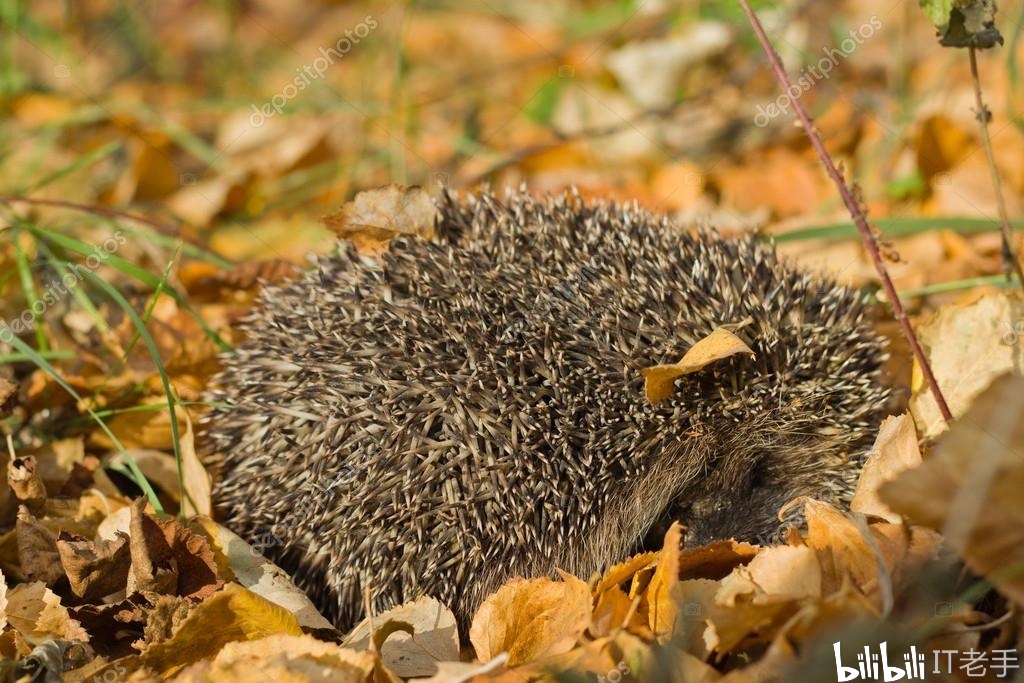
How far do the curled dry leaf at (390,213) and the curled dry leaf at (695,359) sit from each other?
39.2 inches

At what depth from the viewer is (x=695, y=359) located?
126 inches

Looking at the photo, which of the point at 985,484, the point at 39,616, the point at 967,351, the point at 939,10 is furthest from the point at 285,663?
the point at 939,10

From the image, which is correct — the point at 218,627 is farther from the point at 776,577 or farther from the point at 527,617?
the point at 776,577

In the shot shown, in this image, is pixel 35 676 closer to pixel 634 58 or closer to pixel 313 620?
pixel 313 620

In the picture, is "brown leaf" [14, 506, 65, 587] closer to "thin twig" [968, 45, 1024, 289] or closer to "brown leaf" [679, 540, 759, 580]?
"brown leaf" [679, 540, 759, 580]

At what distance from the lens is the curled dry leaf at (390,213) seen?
3.70 meters

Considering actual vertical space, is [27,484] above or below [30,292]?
below

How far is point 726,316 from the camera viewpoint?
344 cm

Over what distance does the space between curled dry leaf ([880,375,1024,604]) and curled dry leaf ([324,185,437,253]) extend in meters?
1.90

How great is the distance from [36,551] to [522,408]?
1579 millimetres

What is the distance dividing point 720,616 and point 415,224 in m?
→ 1.80

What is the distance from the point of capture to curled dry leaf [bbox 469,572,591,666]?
2996 mm

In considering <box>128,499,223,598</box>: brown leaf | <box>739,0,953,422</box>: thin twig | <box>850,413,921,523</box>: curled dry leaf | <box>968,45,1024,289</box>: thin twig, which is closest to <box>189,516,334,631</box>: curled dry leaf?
<box>128,499,223,598</box>: brown leaf

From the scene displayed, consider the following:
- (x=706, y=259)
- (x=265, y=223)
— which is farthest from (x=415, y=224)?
(x=265, y=223)
